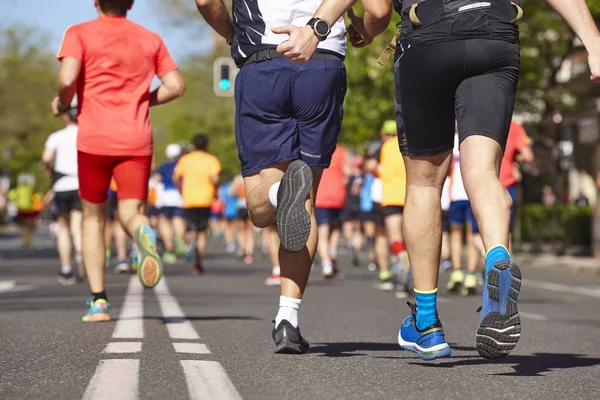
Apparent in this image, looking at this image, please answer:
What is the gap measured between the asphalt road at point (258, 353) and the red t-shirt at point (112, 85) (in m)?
1.15

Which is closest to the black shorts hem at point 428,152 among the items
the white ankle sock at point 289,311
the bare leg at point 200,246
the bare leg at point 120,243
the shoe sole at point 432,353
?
the shoe sole at point 432,353

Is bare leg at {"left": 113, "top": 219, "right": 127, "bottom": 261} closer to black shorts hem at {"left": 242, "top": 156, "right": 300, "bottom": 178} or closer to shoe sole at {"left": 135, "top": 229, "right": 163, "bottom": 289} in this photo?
shoe sole at {"left": 135, "top": 229, "right": 163, "bottom": 289}

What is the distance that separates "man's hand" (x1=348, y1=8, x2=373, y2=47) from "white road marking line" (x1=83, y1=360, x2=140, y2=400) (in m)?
1.86

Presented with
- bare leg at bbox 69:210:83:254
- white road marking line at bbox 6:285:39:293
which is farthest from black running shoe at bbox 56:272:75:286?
white road marking line at bbox 6:285:39:293

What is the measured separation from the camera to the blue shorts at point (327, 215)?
18.8 meters

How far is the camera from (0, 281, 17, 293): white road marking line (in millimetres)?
13535

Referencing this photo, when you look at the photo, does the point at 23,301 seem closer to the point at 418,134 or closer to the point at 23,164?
the point at 418,134

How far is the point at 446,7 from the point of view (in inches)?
216

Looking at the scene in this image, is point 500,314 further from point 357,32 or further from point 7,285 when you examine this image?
point 7,285

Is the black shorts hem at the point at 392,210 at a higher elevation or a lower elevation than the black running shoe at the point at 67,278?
higher

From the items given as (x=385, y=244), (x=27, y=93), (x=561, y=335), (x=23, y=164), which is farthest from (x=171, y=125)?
(x=561, y=335)

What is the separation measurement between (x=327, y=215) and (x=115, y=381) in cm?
1392

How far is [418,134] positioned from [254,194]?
0.93 m

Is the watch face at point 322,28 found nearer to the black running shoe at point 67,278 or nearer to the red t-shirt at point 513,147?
the red t-shirt at point 513,147
